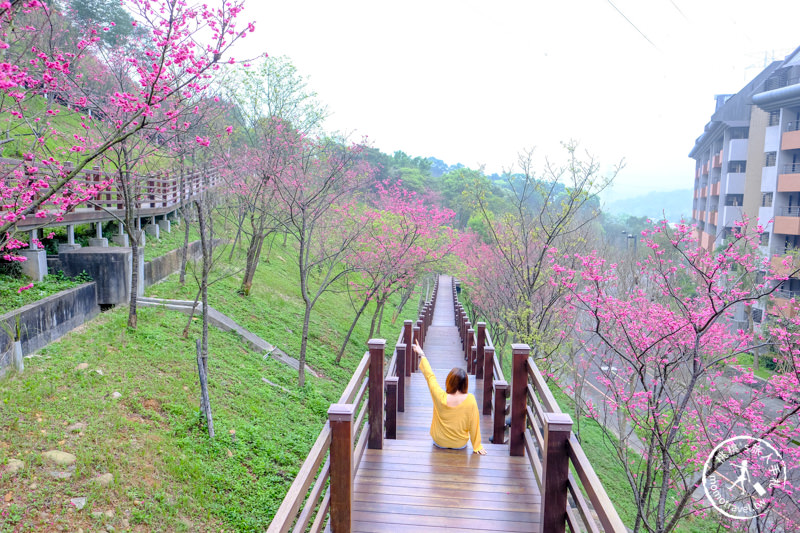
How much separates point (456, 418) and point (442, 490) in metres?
0.80

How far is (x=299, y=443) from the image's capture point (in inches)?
310

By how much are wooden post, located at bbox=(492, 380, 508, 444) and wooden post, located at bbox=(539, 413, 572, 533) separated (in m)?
2.24

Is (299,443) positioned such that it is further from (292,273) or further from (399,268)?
(292,273)

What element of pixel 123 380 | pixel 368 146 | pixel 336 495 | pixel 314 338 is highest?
pixel 368 146

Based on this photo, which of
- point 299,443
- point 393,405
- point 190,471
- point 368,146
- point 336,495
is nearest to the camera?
point 336,495

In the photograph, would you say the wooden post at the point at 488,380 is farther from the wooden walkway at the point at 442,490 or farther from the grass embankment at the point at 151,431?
the grass embankment at the point at 151,431

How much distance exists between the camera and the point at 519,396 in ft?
14.6

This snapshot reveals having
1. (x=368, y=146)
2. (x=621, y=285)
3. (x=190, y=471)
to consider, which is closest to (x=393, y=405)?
(x=190, y=471)

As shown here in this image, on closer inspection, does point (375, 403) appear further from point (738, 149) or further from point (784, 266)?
point (738, 149)

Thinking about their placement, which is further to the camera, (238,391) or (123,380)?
(238,391)

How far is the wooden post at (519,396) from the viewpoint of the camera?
4.45m

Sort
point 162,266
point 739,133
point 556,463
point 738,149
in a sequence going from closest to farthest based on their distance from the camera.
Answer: point 556,463 < point 162,266 < point 738,149 < point 739,133

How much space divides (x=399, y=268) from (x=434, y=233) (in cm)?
744

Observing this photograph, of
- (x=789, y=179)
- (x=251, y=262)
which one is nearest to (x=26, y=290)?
(x=251, y=262)
